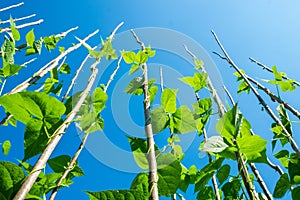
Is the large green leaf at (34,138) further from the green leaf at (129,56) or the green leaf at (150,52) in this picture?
the green leaf at (150,52)

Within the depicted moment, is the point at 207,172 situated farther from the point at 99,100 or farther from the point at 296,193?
the point at 99,100

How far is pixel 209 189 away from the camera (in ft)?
2.80

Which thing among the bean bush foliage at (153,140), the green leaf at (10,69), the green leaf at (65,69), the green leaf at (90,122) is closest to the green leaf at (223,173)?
the bean bush foliage at (153,140)

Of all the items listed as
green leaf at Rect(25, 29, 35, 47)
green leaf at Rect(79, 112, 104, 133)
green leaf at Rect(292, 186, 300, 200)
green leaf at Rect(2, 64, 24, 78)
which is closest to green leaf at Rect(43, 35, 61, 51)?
green leaf at Rect(25, 29, 35, 47)

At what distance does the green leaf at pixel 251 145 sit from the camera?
22.2 inches

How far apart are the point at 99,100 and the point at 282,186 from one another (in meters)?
0.49

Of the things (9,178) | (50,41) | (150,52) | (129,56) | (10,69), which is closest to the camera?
(9,178)

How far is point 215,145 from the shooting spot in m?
0.57

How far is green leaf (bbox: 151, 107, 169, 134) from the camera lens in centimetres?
83

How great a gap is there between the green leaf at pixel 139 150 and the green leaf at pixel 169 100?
119 mm

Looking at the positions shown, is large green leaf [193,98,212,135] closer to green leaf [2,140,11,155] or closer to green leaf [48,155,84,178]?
green leaf [48,155,84,178]

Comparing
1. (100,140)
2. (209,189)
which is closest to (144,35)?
(100,140)

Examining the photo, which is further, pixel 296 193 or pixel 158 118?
pixel 158 118

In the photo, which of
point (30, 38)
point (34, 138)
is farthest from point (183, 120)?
point (30, 38)
